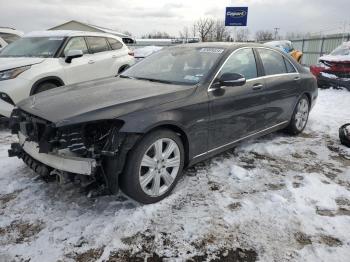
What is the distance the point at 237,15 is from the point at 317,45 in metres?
7.87

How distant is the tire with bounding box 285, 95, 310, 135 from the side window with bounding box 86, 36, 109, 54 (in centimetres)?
460

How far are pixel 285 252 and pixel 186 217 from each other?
36.2 inches

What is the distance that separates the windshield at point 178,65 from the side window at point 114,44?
3.69 metres

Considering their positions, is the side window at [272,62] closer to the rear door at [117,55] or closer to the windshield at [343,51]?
the rear door at [117,55]

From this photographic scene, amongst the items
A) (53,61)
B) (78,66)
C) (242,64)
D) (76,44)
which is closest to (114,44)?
(76,44)

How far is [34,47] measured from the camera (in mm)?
6789

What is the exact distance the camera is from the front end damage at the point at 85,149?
2.84 m

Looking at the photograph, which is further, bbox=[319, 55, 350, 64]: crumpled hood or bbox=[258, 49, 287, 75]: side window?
bbox=[319, 55, 350, 64]: crumpled hood

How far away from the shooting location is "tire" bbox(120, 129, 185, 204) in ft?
9.93

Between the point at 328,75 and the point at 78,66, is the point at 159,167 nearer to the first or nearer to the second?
the point at 78,66

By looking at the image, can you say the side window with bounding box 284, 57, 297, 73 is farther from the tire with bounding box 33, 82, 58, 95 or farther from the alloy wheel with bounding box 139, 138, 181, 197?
the tire with bounding box 33, 82, 58, 95

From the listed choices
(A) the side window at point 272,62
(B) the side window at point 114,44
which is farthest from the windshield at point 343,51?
(B) the side window at point 114,44

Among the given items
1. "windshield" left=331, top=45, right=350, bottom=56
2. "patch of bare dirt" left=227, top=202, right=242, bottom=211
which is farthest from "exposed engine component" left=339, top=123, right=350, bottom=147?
"windshield" left=331, top=45, right=350, bottom=56

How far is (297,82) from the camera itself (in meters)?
5.42
